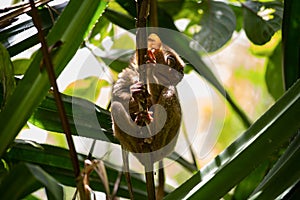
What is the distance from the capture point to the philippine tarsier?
688 mm

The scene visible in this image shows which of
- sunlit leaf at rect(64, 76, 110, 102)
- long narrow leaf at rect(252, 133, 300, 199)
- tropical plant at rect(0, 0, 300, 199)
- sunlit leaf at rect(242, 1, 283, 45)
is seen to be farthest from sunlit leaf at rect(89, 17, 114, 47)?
long narrow leaf at rect(252, 133, 300, 199)

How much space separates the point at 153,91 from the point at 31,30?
27 centimetres

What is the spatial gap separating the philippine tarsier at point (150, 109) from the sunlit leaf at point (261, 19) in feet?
1.63

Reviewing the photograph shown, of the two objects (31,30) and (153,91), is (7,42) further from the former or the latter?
(153,91)

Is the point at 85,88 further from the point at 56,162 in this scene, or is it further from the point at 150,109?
the point at 150,109

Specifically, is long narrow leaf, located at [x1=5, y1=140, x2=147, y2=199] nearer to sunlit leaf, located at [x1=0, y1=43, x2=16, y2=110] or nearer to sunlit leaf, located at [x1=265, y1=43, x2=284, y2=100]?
sunlit leaf, located at [x1=0, y1=43, x2=16, y2=110]

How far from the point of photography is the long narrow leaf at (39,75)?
0.60 m

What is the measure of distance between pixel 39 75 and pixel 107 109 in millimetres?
301

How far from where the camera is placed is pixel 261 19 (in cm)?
125

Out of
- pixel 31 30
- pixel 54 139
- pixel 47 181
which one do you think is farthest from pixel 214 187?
pixel 54 139

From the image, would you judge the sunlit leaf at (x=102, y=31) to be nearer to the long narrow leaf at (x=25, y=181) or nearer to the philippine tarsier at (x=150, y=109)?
the philippine tarsier at (x=150, y=109)

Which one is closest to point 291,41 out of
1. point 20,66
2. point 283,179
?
point 283,179

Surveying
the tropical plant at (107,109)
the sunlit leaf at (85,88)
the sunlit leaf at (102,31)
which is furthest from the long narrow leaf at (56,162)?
the sunlit leaf at (102,31)

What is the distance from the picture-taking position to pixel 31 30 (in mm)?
892
